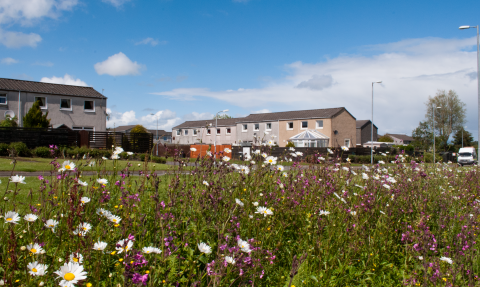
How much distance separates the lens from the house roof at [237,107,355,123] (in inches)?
1656

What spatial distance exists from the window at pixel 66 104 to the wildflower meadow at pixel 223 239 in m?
30.4

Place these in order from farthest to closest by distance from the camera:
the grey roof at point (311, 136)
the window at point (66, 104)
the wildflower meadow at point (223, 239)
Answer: the grey roof at point (311, 136), the window at point (66, 104), the wildflower meadow at point (223, 239)

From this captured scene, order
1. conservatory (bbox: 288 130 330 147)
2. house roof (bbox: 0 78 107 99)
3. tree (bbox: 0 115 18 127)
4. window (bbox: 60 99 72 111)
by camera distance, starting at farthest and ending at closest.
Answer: conservatory (bbox: 288 130 330 147) < window (bbox: 60 99 72 111) < house roof (bbox: 0 78 107 99) < tree (bbox: 0 115 18 127)

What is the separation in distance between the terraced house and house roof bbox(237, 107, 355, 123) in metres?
23.2

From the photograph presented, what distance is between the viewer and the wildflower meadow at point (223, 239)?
196 cm

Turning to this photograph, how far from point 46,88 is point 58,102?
5.81 ft

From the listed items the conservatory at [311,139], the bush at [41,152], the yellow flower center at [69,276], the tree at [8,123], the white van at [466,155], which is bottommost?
the white van at [466,155]

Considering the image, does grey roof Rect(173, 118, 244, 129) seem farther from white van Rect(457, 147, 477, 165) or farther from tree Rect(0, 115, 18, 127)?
white van Rect(457, 147, 477, 165)

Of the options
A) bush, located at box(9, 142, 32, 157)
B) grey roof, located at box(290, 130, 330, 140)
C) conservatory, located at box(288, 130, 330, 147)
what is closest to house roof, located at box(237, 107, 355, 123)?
grey roof, located at box(290, 130, 330, 140)

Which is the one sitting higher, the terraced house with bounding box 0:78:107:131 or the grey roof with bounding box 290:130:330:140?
the terraced house with bounding box 0:78:107:131

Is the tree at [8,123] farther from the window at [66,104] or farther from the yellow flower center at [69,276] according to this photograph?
the yellow flower center at [69,276]

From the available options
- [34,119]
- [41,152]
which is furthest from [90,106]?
[41,152]

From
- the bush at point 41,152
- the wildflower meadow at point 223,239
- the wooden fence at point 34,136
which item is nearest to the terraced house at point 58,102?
the wooden fence at point 34,136

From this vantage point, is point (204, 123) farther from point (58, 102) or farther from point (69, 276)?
point (69, 276)
